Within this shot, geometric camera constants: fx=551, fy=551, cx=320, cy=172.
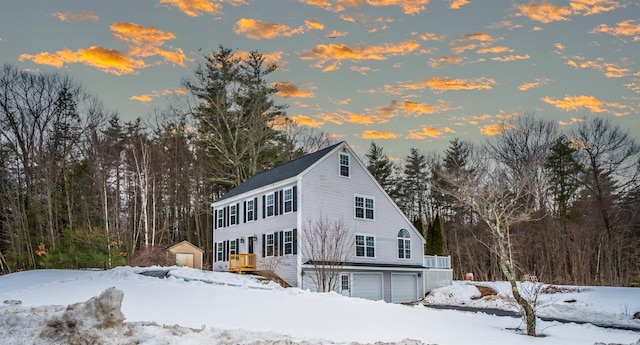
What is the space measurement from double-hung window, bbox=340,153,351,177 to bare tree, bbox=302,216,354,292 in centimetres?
263

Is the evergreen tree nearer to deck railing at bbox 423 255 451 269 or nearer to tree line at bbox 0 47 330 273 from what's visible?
deck railing at bbox 423 255 451 269

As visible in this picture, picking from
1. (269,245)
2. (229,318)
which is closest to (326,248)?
(269,245)

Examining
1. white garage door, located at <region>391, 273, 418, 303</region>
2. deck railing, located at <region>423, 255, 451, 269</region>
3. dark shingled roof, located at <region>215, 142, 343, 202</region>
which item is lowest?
white garage door, located at <region>391, 273, 418, 303</region>

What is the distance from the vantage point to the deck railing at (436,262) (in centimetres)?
3158

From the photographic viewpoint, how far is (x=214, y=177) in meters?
42.1

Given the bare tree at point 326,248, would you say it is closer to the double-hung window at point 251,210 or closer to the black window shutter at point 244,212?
the double-hung window at point 251,210

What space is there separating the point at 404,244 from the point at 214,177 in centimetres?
1794

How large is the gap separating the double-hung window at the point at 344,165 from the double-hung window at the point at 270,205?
3.74 meters

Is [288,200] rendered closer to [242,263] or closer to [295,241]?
[295,241]

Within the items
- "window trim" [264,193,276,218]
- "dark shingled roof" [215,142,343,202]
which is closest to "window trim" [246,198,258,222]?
"dark shingled roof" [215,142,343,202]

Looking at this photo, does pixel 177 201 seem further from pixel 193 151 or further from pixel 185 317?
pixel 185 317

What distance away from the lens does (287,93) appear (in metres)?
44.5

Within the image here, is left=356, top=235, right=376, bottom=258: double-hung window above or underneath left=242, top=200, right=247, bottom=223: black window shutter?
underneath

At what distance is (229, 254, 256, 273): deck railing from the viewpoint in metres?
27.8
